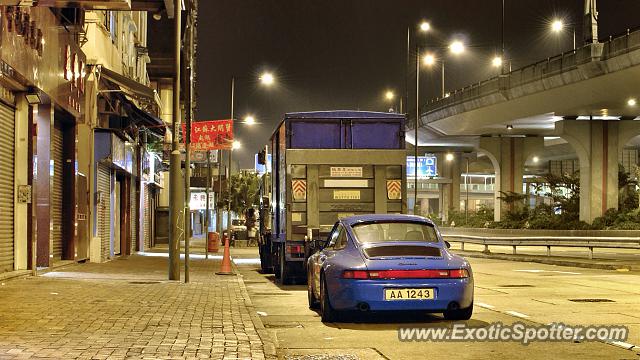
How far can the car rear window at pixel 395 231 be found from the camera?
469 inches

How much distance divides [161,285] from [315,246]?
3489 mm

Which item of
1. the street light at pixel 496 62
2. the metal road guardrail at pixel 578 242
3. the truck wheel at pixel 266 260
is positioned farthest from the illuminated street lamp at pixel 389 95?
the truck wheel at pixel 266 260

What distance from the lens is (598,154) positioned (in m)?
57.3

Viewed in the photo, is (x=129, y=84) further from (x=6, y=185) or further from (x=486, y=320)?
(x=486, y=320)

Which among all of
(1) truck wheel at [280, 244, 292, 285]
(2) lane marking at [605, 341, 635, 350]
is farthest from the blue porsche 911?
→ (1) truck wheel at [280, 244, 292, 285]

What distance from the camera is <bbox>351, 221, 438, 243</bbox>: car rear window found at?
11914 millimetres

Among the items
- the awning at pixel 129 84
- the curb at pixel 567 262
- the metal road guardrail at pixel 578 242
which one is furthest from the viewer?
the metal road guardrail at pixel 578 242

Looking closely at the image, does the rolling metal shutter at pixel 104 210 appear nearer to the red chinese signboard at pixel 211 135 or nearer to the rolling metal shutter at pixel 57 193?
the red chinese signboard at pixel 211 135

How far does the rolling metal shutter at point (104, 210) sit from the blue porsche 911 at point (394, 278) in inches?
606

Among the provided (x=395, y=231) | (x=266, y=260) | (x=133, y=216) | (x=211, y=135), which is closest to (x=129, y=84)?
(x=211, y=135)

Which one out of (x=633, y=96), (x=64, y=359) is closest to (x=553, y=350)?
(x=64, y=359)

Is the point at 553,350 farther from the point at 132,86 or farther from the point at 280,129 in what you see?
the point at 132,86

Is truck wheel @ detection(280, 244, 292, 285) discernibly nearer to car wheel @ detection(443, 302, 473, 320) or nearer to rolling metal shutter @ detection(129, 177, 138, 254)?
car wheel @ detection(443, 302, 473, 320)

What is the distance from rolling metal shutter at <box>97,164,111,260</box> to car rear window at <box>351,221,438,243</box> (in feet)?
48.8
